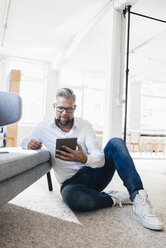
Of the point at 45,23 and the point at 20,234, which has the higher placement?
the point at 45,23

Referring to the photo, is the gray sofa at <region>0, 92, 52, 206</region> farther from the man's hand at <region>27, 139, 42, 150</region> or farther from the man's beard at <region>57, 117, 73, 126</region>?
the man's beard at <region>57, 117, 73, 126</region>

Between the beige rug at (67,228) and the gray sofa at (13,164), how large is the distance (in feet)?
0.68

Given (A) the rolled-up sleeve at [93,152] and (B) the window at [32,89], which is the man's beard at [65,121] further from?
(B) the window at [32,89]

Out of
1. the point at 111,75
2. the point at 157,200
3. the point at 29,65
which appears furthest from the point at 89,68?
the point at 157,200

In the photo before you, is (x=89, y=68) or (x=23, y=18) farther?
(x=89, y=68)

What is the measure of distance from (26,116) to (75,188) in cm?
595

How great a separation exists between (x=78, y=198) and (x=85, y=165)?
0.21 m

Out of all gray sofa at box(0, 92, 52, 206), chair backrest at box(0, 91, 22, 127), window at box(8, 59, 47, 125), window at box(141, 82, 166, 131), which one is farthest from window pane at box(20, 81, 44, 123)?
chair backrest at box(0, 91, 22, 127)

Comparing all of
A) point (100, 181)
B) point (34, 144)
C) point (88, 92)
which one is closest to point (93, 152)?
point (100, 181)

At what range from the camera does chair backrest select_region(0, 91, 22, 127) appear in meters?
1.02

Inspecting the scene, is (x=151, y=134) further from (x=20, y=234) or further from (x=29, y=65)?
(x=20, y=234)

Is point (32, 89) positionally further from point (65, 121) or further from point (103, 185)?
Result: point (103, 185)

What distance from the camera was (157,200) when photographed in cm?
164

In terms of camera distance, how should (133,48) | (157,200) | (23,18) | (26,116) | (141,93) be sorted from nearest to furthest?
(157,200)
(23,18)
(133,48)
(26,116)
(141,93)
